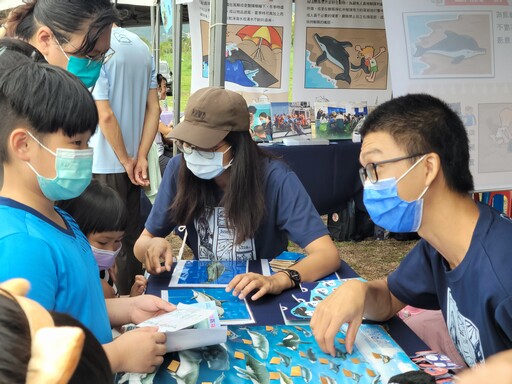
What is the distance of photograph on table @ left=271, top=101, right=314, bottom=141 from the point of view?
13.9 ft

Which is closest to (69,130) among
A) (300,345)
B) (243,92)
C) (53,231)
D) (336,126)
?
(53,231)

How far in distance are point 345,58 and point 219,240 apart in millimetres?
2785

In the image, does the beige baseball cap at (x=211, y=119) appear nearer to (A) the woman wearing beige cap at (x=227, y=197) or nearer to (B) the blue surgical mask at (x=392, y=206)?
(A) the woman wearing beige cap at (x=227, y=197)

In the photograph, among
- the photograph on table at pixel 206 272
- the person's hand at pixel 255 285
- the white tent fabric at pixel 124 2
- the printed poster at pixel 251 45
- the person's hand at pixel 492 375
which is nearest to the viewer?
the person's hand at pixel 492 375

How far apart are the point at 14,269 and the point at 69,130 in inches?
13.1

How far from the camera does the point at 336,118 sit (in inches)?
172

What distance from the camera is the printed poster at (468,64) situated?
2615 millimetres

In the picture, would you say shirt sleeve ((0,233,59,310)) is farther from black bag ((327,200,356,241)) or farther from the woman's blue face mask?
black bag ((327,200,356,241))

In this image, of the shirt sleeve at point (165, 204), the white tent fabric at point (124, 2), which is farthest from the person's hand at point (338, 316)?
the white tent fabric at point (124, 2)

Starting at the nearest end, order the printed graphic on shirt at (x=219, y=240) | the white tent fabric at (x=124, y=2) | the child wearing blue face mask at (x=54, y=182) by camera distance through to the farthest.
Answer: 1. the child wearing blue face mask at (x=54, y=182)
2. the printed graphic on shirt at (x=219, y=240)
3. the white tent fabric at (x=124, y=2)

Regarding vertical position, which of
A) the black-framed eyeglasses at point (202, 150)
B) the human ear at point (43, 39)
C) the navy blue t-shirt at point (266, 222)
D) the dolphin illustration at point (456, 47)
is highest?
the dolphin illustration at point (456, 47)

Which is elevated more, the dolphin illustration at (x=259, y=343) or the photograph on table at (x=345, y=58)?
the photograph on table at (x=345, y=58)

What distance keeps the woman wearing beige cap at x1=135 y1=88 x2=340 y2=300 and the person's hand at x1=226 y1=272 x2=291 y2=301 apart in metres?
0.24

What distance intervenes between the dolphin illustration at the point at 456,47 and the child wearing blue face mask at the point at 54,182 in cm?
204
